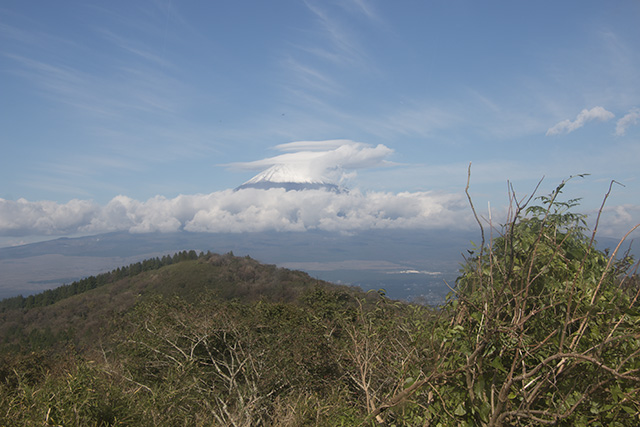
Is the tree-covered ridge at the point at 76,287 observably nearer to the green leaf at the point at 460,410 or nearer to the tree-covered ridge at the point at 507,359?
the tree-covered ridge at the point at 507,359

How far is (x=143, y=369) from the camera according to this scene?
11.8 metres

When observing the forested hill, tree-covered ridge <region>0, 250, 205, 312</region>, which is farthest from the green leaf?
tree-covered ridge <region>0, 250, 205, 312</region>

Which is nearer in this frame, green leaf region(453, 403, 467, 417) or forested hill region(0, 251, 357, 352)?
green leaf region(453, 403, 467, 417)

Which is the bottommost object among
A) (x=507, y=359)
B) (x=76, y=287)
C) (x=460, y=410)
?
(x=76, y=287)

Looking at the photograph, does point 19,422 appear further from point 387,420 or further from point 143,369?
point 143,369

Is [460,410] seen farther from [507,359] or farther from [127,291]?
[127,291]

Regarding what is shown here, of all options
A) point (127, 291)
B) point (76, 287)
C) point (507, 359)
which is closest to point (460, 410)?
point (507, 359)

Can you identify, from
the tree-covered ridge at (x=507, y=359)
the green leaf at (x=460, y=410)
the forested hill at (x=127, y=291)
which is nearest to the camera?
the tree-covered ridge at (x=507, y=359)

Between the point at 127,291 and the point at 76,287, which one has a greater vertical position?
the point at 127,291

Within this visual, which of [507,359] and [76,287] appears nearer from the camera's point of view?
[507,359]

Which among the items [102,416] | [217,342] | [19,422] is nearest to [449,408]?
[102,416]

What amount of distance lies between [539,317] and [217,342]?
37.5 ft

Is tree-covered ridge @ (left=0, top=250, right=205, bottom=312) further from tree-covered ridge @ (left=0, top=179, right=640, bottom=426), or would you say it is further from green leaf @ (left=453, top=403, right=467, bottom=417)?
green leaf @ (left=453, top=403, right=467, bottom=417)

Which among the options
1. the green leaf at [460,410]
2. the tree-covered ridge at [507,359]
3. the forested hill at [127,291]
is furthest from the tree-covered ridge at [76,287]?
the green leaf at [460,410]
